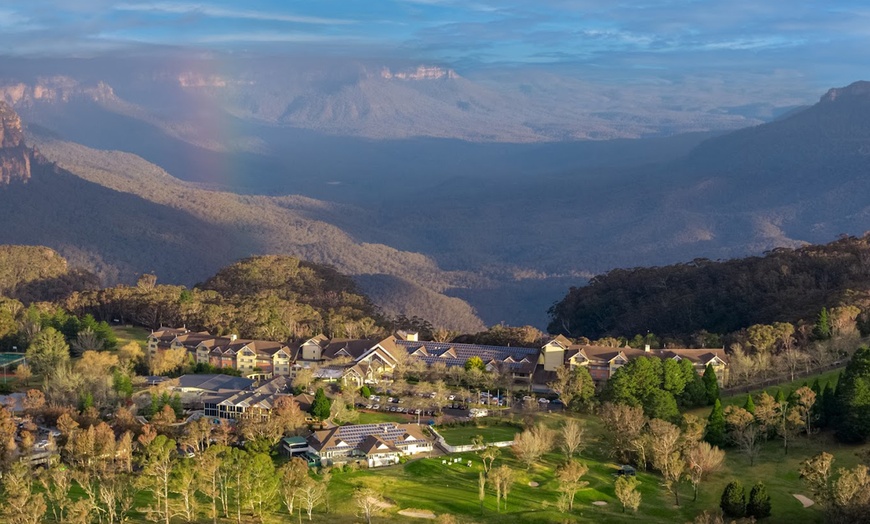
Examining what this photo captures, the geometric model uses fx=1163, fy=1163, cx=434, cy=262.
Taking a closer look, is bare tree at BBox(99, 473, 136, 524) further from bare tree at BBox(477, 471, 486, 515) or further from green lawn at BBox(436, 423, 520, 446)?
green lawn at BBox(436, 423, 520, 446)

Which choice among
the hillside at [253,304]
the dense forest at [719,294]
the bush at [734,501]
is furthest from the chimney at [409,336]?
the bush at [734,501]

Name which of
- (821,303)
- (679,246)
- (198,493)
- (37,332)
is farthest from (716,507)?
(679,246)

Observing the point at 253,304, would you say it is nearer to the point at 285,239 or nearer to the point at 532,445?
the point at 532,445

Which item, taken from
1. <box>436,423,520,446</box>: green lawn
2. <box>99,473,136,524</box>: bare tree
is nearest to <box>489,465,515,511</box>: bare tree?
<box>436,423,520,446</box>: green lawn

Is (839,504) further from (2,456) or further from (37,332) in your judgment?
(37,332)

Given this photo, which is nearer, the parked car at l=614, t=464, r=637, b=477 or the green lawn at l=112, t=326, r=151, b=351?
the parked car at l=614, t=464, r=637, b=477
